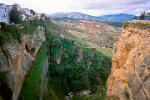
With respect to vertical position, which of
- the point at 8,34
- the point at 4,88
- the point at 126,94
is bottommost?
the point at 4,88

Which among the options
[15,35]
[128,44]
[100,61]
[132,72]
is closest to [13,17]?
[15,35]

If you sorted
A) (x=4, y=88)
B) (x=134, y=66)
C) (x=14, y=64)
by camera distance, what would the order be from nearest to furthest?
(x=134, y=66), (x=4, y=88), (x=14, y=64)

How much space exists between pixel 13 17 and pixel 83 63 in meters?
43.1

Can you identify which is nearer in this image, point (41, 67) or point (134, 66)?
point (134, 66)

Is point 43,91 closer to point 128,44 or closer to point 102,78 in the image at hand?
point 128,44

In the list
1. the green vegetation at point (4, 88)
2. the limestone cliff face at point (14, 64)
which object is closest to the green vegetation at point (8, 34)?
the limestone cliff face at point (14, 64)

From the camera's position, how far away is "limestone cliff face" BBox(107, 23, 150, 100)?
31.0m

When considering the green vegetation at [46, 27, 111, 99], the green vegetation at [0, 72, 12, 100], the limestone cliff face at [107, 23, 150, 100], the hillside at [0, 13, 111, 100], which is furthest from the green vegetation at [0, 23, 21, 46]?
the green vegetation at [46, 27, 111, 99]

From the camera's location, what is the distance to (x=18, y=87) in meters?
51.7

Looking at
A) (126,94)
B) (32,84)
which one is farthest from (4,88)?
(126,94)

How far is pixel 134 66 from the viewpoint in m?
35.1

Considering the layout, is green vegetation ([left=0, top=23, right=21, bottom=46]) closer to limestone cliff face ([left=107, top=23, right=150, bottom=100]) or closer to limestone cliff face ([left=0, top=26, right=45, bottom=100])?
limestone cliff face ([left=0, top=26, right=45, bottom=100])

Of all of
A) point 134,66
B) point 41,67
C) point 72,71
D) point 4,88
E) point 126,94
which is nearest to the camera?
point 134,66

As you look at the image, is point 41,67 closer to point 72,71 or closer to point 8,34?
point 8,34
